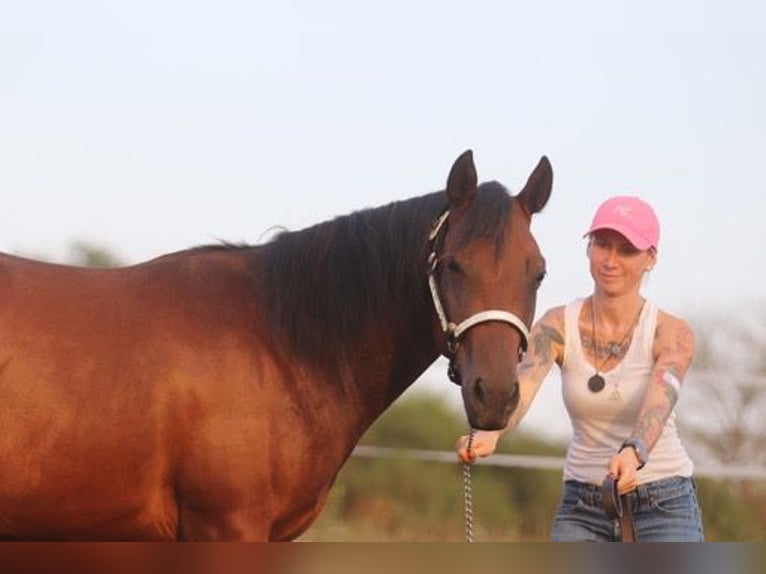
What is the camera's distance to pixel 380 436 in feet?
49.6

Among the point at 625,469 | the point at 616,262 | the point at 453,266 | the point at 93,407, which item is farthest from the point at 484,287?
the point at 93,407

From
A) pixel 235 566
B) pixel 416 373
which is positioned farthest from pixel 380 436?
pixel 235 566

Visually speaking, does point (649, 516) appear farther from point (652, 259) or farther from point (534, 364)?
point (652, 259)

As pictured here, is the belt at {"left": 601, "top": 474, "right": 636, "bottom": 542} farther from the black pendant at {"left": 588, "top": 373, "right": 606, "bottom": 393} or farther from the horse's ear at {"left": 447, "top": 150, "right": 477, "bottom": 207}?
the horse's ear at {"left": 447, "top": 150, "right": 477, "bottom": 207}

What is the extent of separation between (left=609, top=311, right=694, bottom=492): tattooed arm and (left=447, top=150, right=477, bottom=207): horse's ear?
816 mm

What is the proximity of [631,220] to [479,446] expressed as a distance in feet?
3.11

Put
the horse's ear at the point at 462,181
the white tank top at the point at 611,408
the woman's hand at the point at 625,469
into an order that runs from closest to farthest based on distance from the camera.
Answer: the woman's hand at the point at 625,469 → the white tank top at the point at 611,408 → the horse's ear at the point at 462,181

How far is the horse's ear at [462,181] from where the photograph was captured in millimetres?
4859

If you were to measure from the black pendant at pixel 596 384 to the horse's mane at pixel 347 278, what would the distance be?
0.71m

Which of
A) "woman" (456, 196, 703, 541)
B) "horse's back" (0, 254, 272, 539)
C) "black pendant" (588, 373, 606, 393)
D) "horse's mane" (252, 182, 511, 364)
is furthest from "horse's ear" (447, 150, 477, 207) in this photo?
"horse's back" (0, 254, 272, 539)

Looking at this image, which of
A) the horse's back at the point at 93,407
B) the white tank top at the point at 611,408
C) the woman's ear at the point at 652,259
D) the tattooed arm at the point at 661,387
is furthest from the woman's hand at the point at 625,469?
the horse's back at the point at 93,407

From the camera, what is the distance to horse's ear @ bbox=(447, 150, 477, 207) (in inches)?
191

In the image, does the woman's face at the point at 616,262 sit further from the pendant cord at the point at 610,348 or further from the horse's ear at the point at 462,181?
the horse's ear at the point at 462,181

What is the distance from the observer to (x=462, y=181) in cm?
488
